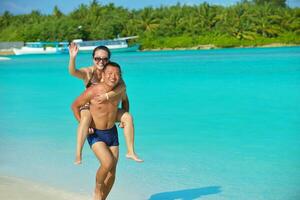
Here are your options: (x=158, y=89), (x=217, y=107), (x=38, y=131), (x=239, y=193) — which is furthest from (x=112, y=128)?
(x=158, y=89)

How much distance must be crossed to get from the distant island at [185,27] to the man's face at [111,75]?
64.4m

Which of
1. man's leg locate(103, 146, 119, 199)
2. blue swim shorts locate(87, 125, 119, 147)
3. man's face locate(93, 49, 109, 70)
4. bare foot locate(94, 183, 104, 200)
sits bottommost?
bare foot locate(94, 183, 104, 200)

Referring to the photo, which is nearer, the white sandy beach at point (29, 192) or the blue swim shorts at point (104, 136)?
the blue swim shorts at point (104, 136)

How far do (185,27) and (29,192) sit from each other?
66.1 m

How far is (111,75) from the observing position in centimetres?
386

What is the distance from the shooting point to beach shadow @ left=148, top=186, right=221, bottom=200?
17.8ft

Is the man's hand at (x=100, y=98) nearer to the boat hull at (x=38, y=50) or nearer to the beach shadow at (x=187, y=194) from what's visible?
the beach shadow at (x=187, y=194)

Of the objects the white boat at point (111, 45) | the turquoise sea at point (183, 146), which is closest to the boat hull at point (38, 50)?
the white boat at point (111, 45)

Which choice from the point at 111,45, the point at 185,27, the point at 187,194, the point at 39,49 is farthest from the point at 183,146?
the point at 185,27

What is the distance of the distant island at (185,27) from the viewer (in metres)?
67.6

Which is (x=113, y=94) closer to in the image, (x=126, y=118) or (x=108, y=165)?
(x=126, y=118)

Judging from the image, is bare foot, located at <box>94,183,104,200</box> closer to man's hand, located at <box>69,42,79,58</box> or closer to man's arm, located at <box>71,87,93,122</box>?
man's arm, located at <box>71,87,93,122</box>

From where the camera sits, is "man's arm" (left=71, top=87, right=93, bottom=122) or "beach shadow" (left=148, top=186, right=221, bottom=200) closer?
"man's arm" (left=71, top=87, right=93, bottom=122)

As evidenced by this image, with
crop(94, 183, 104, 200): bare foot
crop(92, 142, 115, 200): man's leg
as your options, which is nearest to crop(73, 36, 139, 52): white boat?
crop(94, 183, 104, 200): bare foot
